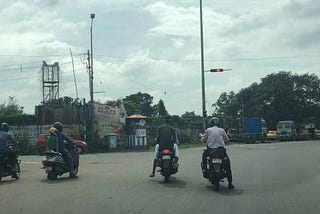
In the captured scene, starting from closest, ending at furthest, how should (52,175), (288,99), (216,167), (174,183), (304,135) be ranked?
(216,167) → (174,183) → (52,175) → (304,135) → (288,99)

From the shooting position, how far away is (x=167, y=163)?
13.1m

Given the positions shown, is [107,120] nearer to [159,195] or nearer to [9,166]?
Result: [9,166]

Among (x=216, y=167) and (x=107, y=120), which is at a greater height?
(x=107, y=120)

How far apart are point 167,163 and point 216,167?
1.80 meters

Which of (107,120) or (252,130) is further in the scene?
(252,130)

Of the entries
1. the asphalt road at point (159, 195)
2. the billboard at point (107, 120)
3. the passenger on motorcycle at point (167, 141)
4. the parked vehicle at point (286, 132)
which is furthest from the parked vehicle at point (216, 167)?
the parked vehicle at point (286, 132)

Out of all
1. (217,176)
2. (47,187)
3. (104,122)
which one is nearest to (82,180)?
(47,187)

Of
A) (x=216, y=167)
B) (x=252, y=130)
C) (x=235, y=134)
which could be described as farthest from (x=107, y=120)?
(x=216, y=167)

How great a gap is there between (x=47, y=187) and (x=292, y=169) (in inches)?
357

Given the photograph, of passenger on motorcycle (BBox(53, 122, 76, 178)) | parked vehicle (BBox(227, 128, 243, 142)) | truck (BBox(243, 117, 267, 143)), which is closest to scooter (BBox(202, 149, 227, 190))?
passenger on motorcycle (BBox(53, 122, 76, 178))

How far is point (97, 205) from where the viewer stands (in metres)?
9.53

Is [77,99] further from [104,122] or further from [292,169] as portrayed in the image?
[292,169]

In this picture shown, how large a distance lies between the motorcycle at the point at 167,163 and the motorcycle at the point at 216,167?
1395mm

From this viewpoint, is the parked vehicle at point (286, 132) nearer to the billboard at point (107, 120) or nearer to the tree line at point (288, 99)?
the tree line at point (288, 99)
